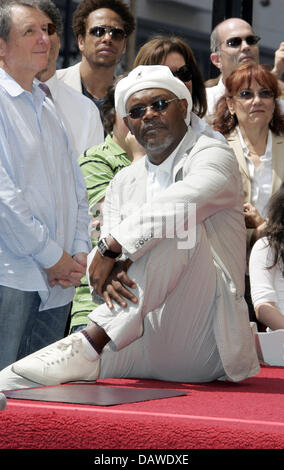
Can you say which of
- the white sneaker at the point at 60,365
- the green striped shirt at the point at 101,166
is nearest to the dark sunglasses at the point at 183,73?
the green striped shirt at the point at 101,166

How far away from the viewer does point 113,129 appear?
4574mm

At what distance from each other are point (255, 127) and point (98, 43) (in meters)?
1.11

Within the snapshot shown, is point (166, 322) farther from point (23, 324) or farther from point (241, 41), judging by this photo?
point (241, 41)

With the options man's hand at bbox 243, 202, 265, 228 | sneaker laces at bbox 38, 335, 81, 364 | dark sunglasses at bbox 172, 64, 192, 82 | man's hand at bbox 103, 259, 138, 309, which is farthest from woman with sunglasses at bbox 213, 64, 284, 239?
sneaker laces at bbox 38, 335, 81, 364

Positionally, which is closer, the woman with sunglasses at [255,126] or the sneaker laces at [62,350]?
the sneaker laces at [62,350]

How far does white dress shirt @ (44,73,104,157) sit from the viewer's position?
4973 millimetres

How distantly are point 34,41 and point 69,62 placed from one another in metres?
2.18

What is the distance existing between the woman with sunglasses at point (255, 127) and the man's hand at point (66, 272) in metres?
1.32

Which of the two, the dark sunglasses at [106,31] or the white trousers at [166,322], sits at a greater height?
the dark sunglasses at [106,31]

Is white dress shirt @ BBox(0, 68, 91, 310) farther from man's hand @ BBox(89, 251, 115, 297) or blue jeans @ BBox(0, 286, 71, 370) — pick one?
man's hand @ BBox(89, 251, 115, 297)

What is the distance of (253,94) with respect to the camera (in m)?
5.04

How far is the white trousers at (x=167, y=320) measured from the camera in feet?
10.1

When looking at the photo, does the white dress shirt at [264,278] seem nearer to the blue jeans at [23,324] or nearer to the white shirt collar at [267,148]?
the white shirt collar at [267,148]

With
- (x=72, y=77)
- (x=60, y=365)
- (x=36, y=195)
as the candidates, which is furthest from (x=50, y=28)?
(x=60, y=365)
